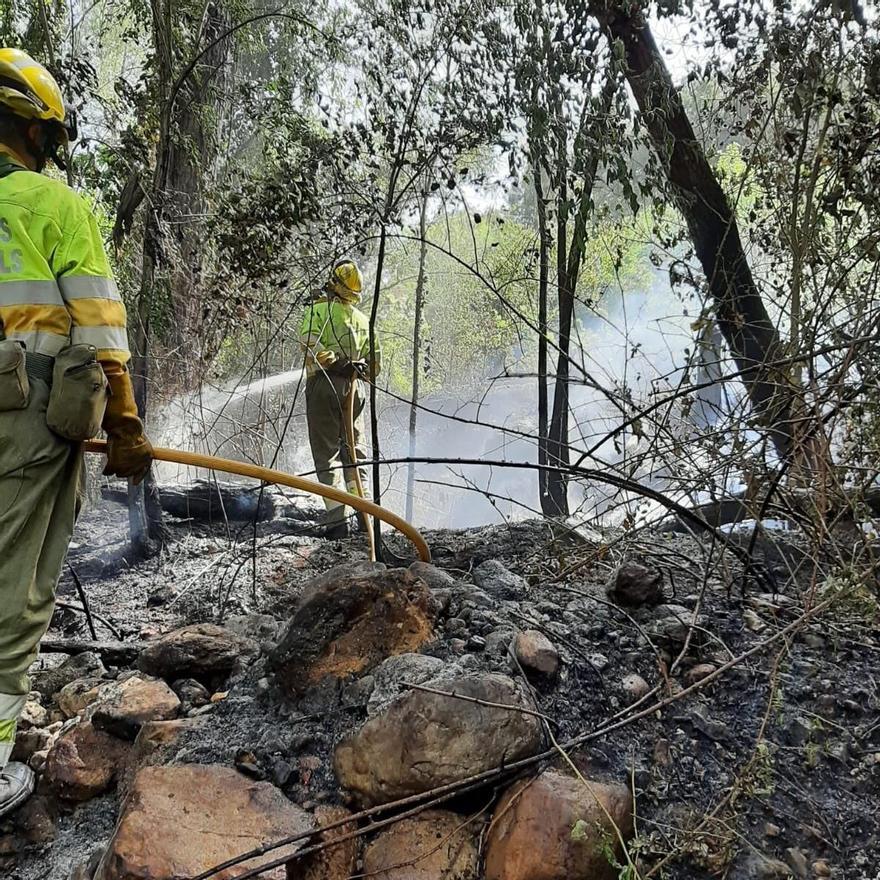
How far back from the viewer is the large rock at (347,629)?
1985 mm

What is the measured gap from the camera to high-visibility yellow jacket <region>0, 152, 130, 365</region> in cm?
203

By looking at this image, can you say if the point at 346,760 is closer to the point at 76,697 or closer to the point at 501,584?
the point at 501,584

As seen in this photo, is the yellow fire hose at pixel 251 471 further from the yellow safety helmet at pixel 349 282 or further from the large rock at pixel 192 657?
the yellow safety helmet at pixel 349 282

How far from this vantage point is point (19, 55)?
223 cm

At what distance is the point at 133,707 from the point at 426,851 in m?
1.11

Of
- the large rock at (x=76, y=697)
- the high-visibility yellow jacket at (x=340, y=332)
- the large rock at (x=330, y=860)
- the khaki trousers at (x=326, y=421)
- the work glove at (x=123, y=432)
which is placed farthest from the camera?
the khaki trousers at (x=326, y=421)

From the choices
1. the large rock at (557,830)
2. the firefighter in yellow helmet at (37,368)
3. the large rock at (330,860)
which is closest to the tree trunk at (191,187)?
the firefighter in yellow helmet at (37,368)

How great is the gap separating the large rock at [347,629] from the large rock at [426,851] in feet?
1.78

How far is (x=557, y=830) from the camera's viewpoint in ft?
4.55

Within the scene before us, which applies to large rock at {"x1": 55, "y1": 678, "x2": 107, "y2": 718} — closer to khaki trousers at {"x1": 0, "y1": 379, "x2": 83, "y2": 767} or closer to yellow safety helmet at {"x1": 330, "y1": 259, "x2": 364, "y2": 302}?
khaki trousers at {"x1": 0, "y1": 379, "x2": 83, "y2": 767}

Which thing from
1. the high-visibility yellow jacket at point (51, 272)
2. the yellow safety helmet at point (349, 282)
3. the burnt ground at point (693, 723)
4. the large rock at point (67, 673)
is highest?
the yellow safety helmet at point (349, 282)

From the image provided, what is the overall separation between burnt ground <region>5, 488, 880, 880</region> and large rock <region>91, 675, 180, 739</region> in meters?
0.19

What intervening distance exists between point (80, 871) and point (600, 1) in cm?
465

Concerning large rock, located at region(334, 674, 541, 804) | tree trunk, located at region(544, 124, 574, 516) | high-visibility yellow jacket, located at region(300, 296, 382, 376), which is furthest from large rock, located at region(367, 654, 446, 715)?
high-visibility yellow jacket, located at region(300, 296, 382, 376)
